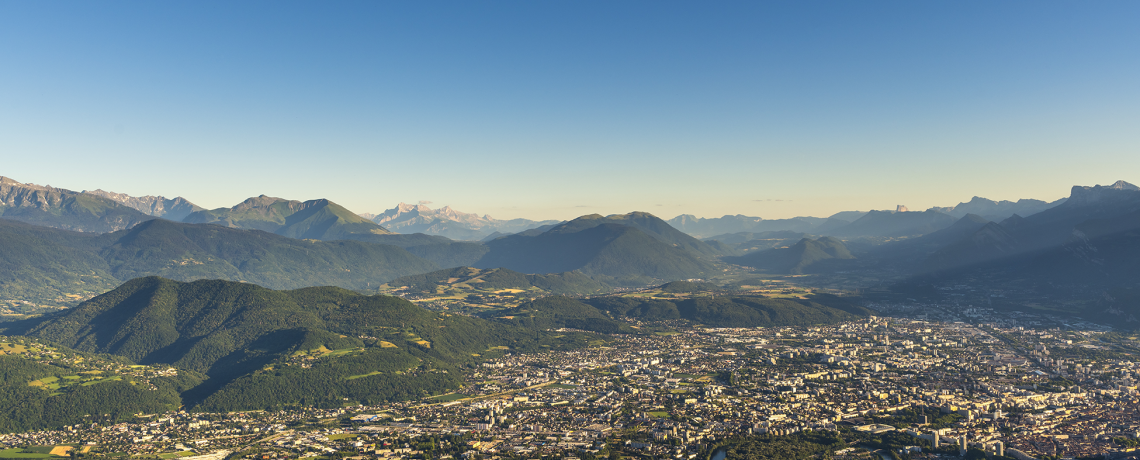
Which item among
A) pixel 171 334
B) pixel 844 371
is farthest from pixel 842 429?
pixel 171 334

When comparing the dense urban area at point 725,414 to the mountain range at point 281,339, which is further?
the mountain range at point 281,339

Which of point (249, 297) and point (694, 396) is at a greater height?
point (249, 297)

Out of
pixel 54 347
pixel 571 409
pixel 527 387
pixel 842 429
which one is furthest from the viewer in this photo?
pixel 54 347

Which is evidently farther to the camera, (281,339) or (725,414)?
(281,339)

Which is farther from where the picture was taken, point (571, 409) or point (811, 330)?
point (811, 330)

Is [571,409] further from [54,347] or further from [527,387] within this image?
[54,347]

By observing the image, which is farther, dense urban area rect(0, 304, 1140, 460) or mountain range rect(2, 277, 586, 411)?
mountain range rect(2, 277, 586, 411)

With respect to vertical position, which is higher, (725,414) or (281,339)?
(281,339)

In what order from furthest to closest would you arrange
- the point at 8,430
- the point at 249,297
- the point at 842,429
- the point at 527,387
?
1. the point at 249,297
2. the point at 527,387
3. the point at 8,430
4. the point at 842,429
